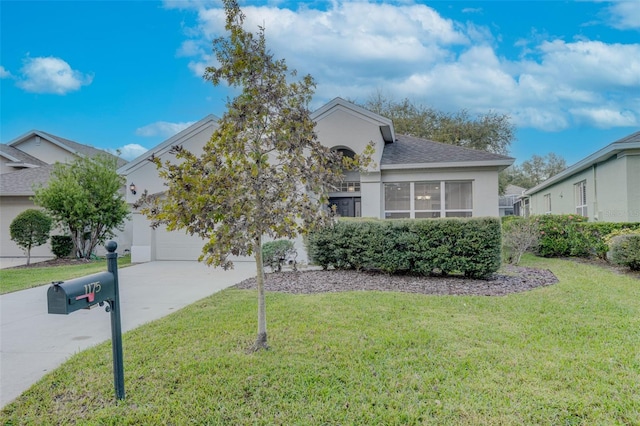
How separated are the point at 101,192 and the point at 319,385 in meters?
13.4

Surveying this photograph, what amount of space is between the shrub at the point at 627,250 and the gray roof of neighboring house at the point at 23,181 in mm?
20827

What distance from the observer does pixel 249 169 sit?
140 inches

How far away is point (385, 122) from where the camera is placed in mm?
12523

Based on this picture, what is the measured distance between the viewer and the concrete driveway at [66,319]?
12.1 ft

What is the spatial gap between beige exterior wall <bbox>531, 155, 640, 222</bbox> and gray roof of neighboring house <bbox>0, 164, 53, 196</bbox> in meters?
22.4

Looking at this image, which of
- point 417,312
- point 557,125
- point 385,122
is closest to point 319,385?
point 417,312

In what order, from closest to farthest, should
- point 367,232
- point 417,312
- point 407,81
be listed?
point 417,312 → point 367,232 → point 407,81

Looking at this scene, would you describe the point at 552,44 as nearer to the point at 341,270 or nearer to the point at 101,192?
the point at 341,270

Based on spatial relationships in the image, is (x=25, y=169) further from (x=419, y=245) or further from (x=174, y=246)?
(x=419, y=245)

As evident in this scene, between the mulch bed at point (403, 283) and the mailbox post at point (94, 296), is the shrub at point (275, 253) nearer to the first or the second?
the mulch bed at point (403, 283)

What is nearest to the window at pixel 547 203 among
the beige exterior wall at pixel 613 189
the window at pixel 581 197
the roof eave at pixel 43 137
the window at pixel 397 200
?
the beige exterior wall at pixel 613 189

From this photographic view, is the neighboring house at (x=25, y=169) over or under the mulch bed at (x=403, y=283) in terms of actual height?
over

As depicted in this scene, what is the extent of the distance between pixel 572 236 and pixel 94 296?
13702mm

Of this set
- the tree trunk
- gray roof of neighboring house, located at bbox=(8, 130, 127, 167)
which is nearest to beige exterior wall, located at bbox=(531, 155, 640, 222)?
the tree trunk
